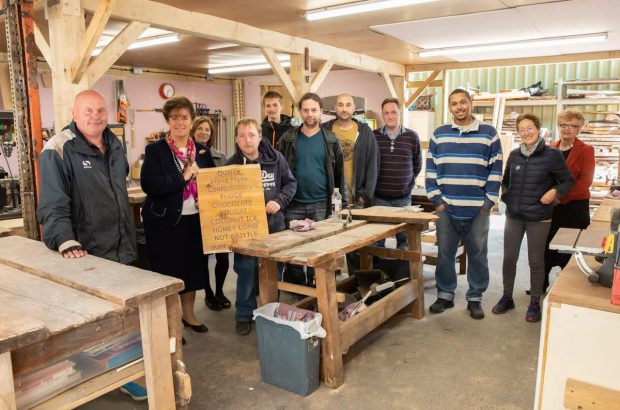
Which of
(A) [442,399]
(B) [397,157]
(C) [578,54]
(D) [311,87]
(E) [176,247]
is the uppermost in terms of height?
(C) [578,54]

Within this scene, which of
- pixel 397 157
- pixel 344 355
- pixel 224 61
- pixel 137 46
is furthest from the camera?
pixel 224 61

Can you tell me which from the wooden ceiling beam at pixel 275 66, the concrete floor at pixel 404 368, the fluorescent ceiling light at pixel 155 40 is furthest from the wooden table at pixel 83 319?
the fluorescent ceiling light at pixel 155 40

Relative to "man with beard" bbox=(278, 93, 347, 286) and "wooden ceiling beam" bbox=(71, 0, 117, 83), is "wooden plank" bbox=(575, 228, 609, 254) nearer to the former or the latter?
"man with beard" bbox=(278, 93, 347, 286)

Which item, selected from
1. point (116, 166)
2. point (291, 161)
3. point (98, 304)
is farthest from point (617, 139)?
point (98, 304)

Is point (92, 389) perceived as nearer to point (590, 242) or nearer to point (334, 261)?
point (334, 261)

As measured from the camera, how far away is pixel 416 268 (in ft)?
12.4

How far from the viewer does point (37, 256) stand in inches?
90.8

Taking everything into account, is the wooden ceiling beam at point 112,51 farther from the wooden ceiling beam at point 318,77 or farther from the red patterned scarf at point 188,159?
the wooden ceiling beam at point 318,77

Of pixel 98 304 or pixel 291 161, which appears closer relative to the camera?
pixel 98 304

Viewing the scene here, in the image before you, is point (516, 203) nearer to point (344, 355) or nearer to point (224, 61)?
point (344, 355)

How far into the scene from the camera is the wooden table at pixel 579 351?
1719 millimetres

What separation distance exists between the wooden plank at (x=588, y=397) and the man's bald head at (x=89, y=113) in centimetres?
233

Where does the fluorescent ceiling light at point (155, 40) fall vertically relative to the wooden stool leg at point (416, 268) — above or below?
above

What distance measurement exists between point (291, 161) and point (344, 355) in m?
1.45
